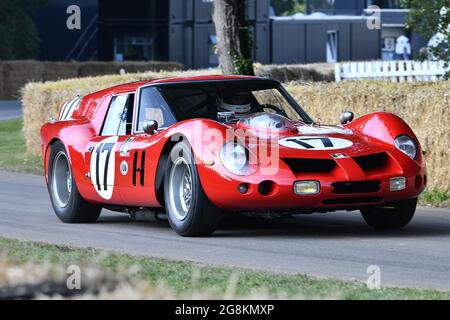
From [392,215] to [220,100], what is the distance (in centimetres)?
186

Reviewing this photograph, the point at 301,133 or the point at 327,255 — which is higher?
the point at 301,133

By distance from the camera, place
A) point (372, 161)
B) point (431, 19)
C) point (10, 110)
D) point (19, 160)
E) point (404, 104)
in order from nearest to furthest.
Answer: point (372, 161)
point (404, 104)
point (431, 19)
point (19, 160)
point (10, 110)

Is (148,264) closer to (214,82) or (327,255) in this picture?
(327,255)

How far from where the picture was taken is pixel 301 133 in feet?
35.2

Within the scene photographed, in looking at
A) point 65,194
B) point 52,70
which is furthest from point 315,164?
point 52,70

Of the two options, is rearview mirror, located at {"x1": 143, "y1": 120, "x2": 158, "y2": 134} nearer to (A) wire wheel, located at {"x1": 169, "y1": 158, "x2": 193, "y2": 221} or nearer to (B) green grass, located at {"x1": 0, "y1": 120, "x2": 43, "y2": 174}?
(A) wire wheel, located at {"x1": 169, "y1": 158, "x2": 193, "y2": 221}

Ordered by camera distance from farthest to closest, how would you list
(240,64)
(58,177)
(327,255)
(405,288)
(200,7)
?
(200,7) < (240,64) < (58,177) < (327,255) < (405,288)

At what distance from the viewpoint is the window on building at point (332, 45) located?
5022 centimetres

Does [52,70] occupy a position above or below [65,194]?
below

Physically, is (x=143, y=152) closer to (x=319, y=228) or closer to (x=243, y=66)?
(x=319, y=228)

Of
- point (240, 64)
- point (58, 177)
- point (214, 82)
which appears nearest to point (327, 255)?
point (214, 82)

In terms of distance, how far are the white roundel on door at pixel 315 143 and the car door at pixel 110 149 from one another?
1.83 meters

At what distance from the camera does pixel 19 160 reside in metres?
21.5

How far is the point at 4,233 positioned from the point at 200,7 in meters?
37.0
